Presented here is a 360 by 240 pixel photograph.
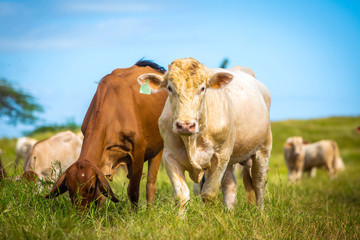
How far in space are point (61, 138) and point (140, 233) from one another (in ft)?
19.6

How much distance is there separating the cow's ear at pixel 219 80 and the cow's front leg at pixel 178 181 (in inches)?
39.5

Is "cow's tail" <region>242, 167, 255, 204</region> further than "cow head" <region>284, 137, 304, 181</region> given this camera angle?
No

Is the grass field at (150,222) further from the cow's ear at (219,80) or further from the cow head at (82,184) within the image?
the cow's ear at (219,80)

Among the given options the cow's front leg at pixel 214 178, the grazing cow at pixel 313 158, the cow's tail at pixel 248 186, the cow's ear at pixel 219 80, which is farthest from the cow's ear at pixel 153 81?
the grazing cow at pixel 313 158

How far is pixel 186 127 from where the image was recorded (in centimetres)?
441

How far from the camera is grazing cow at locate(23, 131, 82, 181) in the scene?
29.1ft

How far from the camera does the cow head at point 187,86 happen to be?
4500 millimetres

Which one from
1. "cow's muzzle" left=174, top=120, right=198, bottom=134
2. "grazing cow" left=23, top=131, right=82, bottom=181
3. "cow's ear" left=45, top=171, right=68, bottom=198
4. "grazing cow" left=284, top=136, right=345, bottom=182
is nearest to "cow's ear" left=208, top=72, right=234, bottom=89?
"cow's muzzle" left=174, top=120, right=198, bottom=134

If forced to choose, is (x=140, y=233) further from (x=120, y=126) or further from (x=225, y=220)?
(x=120, y=126)

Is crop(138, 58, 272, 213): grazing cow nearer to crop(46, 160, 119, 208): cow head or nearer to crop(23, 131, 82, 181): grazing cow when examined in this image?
crop(46, 160, 119, 208): cow head

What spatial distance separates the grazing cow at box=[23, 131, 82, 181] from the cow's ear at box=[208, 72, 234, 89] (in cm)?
474

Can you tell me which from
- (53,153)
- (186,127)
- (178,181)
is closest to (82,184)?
(178,181)

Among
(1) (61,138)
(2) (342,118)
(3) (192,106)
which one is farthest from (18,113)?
(2) (342,118)

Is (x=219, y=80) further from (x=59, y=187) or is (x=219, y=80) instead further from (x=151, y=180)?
(x=151, y=180)
